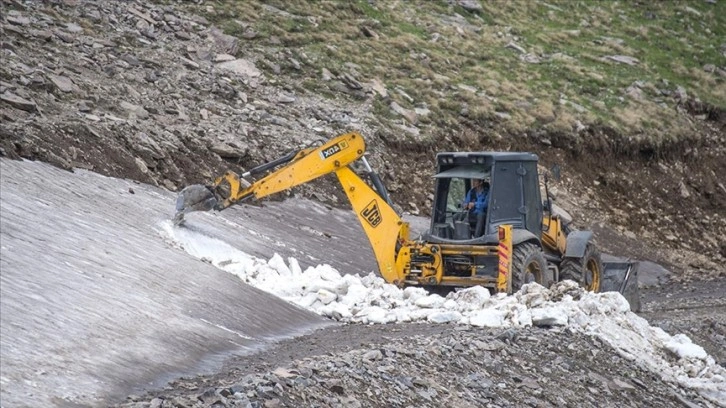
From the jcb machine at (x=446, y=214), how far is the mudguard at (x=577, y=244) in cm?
92

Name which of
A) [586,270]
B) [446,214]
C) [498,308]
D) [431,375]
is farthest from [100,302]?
[586,270]

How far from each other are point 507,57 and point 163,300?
25.8 m

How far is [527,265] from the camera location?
1730 cm

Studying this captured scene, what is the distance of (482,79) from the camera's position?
34.8 m

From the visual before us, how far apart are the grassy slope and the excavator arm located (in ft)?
38.9

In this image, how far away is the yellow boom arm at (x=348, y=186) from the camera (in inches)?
691

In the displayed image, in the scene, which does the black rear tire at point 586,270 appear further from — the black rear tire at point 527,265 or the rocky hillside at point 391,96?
the rocky hillside at point 391,96

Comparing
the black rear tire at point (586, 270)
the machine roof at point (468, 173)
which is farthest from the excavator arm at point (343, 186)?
the black rear tire at point (586, 270)

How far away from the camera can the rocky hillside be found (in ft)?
73.9

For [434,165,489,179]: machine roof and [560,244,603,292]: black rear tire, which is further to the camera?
[560,244,603,292]: black rear tire

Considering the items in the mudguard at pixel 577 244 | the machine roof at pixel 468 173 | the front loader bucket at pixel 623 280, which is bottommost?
the front loader bucket at pixel 623 280

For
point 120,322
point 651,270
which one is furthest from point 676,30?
point 120,322

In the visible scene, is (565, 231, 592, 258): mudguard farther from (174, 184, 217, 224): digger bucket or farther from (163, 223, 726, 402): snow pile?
(174, 184, 217, 224): digger bucket

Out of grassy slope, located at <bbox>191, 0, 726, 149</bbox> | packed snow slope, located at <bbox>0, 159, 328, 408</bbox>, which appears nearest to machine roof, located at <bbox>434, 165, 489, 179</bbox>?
packed snow slope, located at <bbox>0, 159, 328, 408</bbox>
